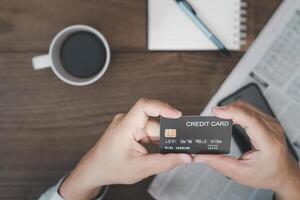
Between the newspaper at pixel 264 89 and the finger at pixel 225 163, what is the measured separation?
135 mm

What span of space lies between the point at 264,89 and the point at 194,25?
146 millimetres

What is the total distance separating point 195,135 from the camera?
0.52 metres

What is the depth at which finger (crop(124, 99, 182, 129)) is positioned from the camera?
50 cm

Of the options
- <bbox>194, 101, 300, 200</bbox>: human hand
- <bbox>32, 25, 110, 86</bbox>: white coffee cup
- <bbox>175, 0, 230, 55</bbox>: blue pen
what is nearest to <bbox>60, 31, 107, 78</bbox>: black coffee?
<bbox>32, 25, 110, 86</bbox>: white coffee cup

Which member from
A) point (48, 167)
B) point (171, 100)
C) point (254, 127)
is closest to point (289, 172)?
point (254, 127)

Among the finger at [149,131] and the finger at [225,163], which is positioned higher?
the finger at [225,163]

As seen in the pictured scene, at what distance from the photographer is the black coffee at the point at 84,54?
27.0 inches

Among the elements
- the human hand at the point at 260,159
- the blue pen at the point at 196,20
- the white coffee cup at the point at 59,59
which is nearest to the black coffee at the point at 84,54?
the white coffee cup at the point at 59,59

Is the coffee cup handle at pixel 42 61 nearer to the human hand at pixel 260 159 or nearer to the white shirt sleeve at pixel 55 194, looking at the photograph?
the white shirt sleeve at pixel 55 194

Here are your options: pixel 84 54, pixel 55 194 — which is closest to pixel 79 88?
pixel 84 54

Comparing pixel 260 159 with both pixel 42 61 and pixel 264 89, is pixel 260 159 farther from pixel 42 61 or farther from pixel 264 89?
pixel 42 61

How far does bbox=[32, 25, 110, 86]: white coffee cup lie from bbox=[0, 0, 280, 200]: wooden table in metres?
0.03

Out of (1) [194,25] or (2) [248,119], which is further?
(1) [194,25]

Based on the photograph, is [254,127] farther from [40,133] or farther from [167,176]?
[40,133]
